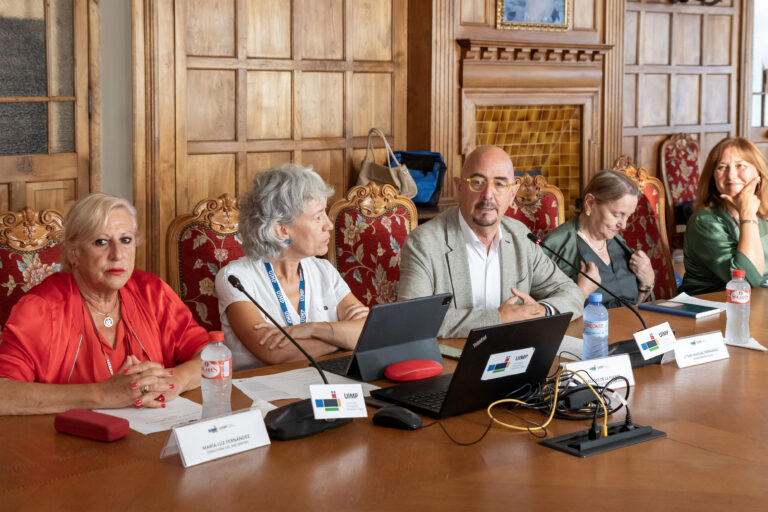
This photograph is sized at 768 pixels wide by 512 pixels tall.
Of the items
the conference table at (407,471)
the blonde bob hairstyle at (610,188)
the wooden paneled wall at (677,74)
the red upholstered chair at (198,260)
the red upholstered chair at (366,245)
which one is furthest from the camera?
the wooden paneled wall at (677,74)

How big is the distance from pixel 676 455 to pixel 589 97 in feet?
14.0

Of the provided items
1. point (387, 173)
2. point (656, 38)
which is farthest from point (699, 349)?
point (656, 38)

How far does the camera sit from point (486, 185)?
2.94m

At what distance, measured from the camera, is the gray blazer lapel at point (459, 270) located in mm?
2896

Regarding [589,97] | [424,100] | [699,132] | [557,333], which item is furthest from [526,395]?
[699,132]

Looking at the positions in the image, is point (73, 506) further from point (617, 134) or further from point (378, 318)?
point (617, 134)

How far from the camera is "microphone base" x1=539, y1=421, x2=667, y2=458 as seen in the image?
167cm

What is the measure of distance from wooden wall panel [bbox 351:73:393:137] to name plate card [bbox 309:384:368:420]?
10.2ft

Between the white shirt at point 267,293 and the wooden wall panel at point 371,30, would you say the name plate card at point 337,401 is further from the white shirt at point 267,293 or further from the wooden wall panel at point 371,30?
the wooden wall panel at point 371,30

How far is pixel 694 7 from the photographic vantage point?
21.1 feet

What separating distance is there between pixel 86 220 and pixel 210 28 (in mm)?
2278

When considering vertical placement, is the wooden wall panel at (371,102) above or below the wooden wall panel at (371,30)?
below

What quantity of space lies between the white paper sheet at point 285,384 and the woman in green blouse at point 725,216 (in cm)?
203

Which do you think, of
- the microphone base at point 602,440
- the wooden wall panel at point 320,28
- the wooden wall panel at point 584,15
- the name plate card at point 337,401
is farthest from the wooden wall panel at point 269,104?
the microphone base at point 602,440
